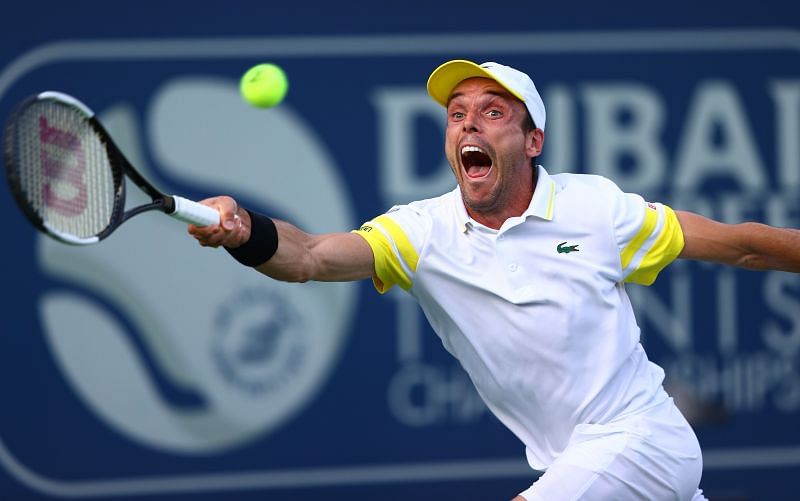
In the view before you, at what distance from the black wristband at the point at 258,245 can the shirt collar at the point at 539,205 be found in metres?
0.68

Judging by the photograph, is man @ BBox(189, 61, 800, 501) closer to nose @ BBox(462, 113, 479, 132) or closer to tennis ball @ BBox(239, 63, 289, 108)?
nose @ BBox(462, 113, 479, 132)

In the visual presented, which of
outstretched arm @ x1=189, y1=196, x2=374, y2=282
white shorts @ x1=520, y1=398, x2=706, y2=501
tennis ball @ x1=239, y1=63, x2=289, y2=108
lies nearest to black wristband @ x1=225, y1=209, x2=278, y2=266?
outstretched arm @ x1=189, y1=196, x2=374, y2=282

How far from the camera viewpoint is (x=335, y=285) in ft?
22.0

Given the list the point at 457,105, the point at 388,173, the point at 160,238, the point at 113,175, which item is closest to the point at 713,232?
the point at 457,105

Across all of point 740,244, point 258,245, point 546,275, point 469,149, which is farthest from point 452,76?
point 740,244

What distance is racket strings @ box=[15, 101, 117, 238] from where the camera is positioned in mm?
3412

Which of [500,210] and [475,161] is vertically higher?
[475,161]

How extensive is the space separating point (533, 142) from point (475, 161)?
7.6 inches

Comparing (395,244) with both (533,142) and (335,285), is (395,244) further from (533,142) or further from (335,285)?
(335,285)

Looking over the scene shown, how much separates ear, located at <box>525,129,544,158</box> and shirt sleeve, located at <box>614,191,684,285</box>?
306mm

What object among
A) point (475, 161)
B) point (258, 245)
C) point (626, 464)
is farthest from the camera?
point (475, 161)

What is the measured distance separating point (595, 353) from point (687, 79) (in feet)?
10.3

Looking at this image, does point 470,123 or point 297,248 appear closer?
point 297,248

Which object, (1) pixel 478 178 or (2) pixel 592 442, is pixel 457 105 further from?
(2) pixel 592 442
